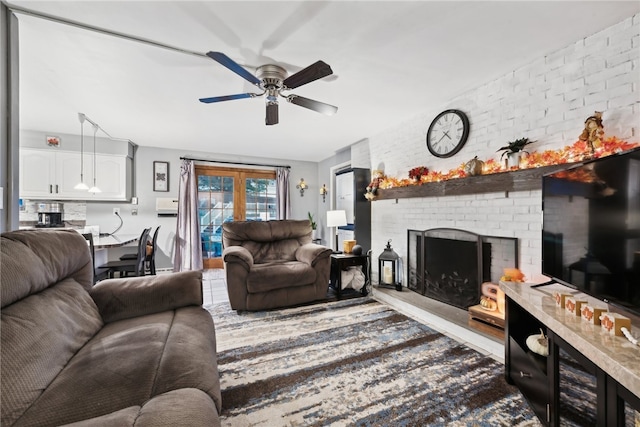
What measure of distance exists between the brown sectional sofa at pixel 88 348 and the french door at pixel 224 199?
3701 mm

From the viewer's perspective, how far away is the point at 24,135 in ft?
12.3

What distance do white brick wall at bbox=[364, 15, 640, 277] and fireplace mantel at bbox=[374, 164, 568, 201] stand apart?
0.29ft

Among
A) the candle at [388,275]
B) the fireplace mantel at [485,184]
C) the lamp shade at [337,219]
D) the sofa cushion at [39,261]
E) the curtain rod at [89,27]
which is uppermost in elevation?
the curtain rod at [89,27]

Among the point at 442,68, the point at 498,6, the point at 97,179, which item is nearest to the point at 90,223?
the point at 97,179

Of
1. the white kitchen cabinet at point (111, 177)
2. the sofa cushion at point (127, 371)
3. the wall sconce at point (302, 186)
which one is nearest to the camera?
the sofa cushion at point (127, 371)

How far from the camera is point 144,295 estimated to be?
5.23ft

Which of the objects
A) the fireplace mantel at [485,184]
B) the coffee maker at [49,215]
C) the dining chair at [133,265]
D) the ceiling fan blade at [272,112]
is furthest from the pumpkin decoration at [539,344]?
the coffee maker at [49,215]

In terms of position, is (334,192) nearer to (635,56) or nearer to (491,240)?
(491,240)

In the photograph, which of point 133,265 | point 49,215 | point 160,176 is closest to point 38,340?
point 133,265

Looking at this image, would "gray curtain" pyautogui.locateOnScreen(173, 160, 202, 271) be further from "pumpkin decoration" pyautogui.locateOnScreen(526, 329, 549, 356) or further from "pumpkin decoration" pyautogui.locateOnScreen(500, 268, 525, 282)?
"pumpkin decoration" pyautogui.locateOnScreen(526, 329, 549, 356)

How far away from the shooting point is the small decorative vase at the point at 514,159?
2.11 meters

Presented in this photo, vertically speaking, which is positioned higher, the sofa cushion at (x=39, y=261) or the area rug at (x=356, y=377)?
the sofa cushion at (x=39, y=261)

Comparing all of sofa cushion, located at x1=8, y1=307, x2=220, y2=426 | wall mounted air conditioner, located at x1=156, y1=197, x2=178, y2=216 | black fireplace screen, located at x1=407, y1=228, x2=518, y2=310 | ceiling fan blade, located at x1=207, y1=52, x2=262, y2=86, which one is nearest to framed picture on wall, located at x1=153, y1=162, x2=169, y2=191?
wall mounted air conditioner, located at x1=156, y1=197, x2=178, y2=216

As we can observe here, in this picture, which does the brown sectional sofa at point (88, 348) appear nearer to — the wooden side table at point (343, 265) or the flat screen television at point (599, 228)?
the flat screen television at point (599, 228)
